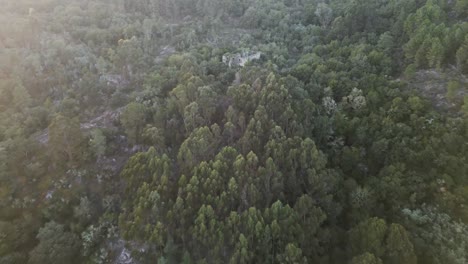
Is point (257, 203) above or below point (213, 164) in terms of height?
below

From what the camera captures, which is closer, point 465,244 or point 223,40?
point 465,244

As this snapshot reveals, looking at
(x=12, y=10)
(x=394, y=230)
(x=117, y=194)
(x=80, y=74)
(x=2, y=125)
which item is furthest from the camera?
(x=12, y=10)

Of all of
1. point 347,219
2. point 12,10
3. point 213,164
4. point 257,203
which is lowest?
point 347,219

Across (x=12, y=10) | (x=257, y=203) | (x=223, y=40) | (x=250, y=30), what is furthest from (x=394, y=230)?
(x=12, y=10)

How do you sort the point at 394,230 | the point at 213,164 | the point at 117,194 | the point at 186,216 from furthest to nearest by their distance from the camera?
1. the point at 117,194
2. the point at 213,164
3. the point at 186,216
4. the point at 394,230

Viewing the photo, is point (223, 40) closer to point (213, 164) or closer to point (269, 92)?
point (269, 92)

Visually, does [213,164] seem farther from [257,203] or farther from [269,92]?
[269,92]
